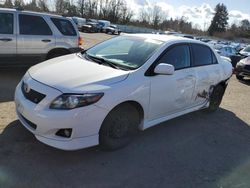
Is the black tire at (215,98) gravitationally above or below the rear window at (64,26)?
below

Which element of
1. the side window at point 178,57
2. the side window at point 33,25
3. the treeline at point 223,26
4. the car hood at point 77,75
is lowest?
the car hood at point 77,75

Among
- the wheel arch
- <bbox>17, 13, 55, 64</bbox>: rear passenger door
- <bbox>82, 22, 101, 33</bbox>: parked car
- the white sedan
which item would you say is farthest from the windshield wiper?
<bbox>82, 22, 101, 33</bbox>: parked car

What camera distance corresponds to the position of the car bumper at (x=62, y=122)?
3678 millimetres

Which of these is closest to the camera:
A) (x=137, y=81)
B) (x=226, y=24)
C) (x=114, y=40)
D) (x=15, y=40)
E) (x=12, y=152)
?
(x=12, y=152)

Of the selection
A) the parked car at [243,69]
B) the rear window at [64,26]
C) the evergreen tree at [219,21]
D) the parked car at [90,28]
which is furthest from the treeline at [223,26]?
the rear window at [64,26]

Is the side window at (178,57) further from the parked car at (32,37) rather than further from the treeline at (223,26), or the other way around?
the treeline at (223,26)

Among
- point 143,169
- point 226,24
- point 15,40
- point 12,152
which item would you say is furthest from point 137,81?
point 226,24

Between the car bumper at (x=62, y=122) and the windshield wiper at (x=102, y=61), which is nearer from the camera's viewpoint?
the car bumper at (x=62, y=122)

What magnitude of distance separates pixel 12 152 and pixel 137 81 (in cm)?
198

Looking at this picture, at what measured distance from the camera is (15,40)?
7.52 m

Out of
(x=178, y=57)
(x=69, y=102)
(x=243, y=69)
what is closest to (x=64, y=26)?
(x=178, y=57)

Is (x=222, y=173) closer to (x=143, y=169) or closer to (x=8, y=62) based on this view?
(x=143, y=169)

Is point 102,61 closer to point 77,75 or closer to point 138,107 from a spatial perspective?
point 77,75

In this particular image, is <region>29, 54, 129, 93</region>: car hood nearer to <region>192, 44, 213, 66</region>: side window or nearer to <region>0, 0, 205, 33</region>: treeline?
<region>192, 44, 213, 66</region>: side window
